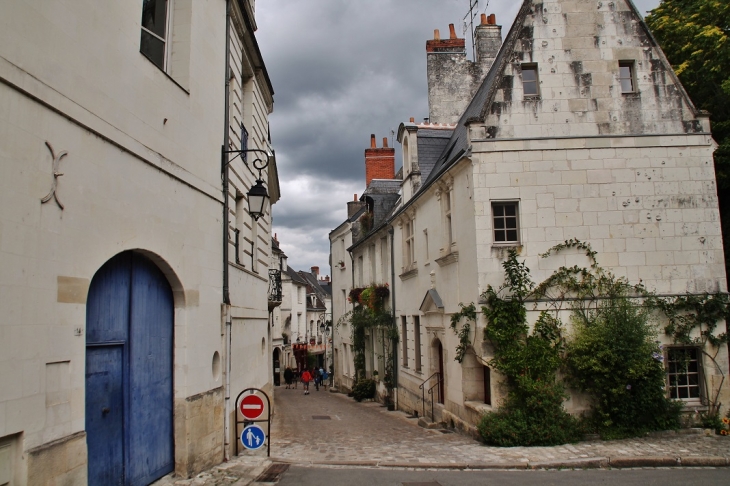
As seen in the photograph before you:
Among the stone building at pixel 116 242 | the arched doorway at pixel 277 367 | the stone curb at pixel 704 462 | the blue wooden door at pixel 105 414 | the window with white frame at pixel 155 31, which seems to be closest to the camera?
the stone building at pixel 116 242

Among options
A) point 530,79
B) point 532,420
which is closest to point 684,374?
point 532,420

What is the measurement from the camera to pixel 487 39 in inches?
875

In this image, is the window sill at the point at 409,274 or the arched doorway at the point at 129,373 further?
the window sill at the point at 409,274

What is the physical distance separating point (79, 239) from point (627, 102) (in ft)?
38.6

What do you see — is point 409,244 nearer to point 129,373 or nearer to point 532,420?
point 532,420

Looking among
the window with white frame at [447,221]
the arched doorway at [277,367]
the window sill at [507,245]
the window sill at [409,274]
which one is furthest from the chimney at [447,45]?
the arched doorway at [277,367]

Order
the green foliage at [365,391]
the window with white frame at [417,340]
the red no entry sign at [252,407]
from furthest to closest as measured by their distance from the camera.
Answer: the green foliage at [365,391]
the window with white frame at [417,340]
the red no entry sign at [252,407]

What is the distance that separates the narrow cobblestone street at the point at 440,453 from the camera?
31.2 feet

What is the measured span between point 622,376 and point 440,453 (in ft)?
13.0

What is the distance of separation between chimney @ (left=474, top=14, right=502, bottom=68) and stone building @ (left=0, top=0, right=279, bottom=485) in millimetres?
13742

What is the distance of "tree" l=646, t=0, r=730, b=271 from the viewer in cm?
1477

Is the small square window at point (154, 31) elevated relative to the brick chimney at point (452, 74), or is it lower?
lower

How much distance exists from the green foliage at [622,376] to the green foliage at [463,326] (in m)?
2.11

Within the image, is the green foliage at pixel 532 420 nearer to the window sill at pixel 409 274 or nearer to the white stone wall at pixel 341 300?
the window sill at pixel 409 274
